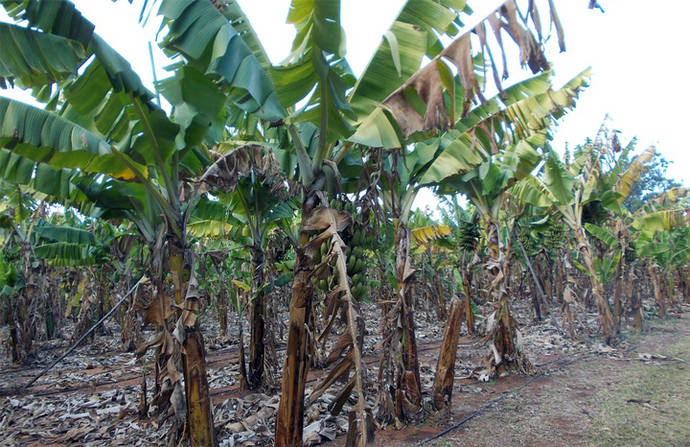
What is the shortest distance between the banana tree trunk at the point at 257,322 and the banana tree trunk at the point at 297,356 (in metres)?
3.49

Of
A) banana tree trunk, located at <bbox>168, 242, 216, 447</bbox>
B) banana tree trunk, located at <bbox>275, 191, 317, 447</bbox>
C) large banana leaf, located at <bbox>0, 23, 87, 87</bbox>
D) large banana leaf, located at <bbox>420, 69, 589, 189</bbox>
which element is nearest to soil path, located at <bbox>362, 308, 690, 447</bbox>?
banana tree trunk, located at <bbox>275, 191, 317, 447</bbox>

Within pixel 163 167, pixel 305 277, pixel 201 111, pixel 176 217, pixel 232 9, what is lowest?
pixel 305 277

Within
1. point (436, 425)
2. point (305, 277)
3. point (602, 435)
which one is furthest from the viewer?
point (436, 425)

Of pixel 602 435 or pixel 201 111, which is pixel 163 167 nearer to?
pixel 201 111

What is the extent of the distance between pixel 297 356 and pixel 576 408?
193 inches

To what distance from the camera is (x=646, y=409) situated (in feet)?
19.4

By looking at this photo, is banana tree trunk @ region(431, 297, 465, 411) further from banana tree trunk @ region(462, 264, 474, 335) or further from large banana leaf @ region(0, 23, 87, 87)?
banana tree trunk @ region(462, 264, 474, 335)

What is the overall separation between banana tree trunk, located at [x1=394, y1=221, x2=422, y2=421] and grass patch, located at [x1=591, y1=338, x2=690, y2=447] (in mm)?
2150

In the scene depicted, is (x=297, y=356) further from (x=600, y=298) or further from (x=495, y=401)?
(x=600, y=298)

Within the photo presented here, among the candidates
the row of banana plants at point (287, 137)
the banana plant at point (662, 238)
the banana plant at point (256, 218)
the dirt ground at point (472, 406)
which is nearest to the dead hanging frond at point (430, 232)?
the dirt ground at point (472, 406)

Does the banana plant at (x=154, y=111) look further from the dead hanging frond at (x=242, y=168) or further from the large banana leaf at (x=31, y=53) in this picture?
the dead hanging frond at (x=242, y=168)

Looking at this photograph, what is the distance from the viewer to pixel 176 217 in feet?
13.7

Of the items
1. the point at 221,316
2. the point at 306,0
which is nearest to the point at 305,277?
the point at 306,0

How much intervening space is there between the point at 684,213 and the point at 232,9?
13200mm
